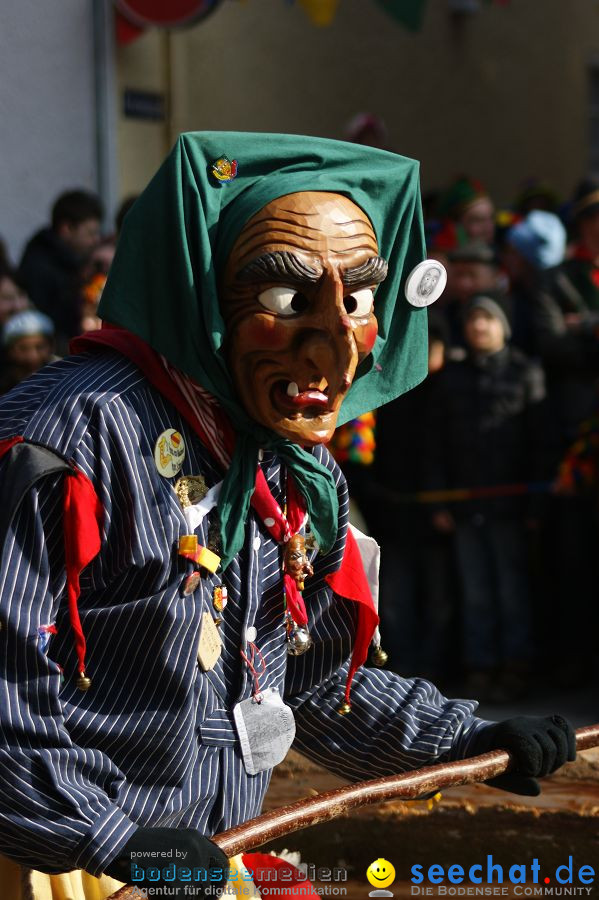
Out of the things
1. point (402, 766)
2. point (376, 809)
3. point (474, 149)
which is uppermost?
point (474, 149)

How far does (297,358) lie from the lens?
7.55 ft

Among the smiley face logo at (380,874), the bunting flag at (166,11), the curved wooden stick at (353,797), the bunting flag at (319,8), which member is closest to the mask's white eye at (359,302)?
the curved wooden stick at (353,797)

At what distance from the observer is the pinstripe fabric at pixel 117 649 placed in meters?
2.09

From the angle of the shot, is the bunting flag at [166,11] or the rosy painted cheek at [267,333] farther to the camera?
the bunting flag at [166,11]

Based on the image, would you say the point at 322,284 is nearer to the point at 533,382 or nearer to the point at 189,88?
the point at 533,382

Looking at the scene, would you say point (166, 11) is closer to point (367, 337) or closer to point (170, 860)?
point (367, 337)

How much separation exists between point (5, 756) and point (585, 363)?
433 cm

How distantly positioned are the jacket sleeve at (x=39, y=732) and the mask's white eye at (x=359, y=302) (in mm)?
571

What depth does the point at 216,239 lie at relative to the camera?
7.61 ft

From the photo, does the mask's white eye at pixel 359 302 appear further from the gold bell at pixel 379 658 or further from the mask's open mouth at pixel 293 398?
the gold bell at pixel 379 658

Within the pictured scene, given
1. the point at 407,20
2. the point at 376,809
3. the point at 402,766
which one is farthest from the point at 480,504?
the point at 407,20

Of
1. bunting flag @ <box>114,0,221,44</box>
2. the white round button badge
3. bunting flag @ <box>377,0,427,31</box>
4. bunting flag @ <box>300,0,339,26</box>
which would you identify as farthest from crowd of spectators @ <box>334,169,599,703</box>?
bunting flag @ <box>377,0,427,31</box>

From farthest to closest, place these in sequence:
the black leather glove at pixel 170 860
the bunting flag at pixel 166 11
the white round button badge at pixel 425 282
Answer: the bunting flag at pixel 166 11
the white round button badge at pixel 425 282
the black leather glove at pixel 170 860

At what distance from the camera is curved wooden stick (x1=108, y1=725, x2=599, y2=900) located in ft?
7.27
